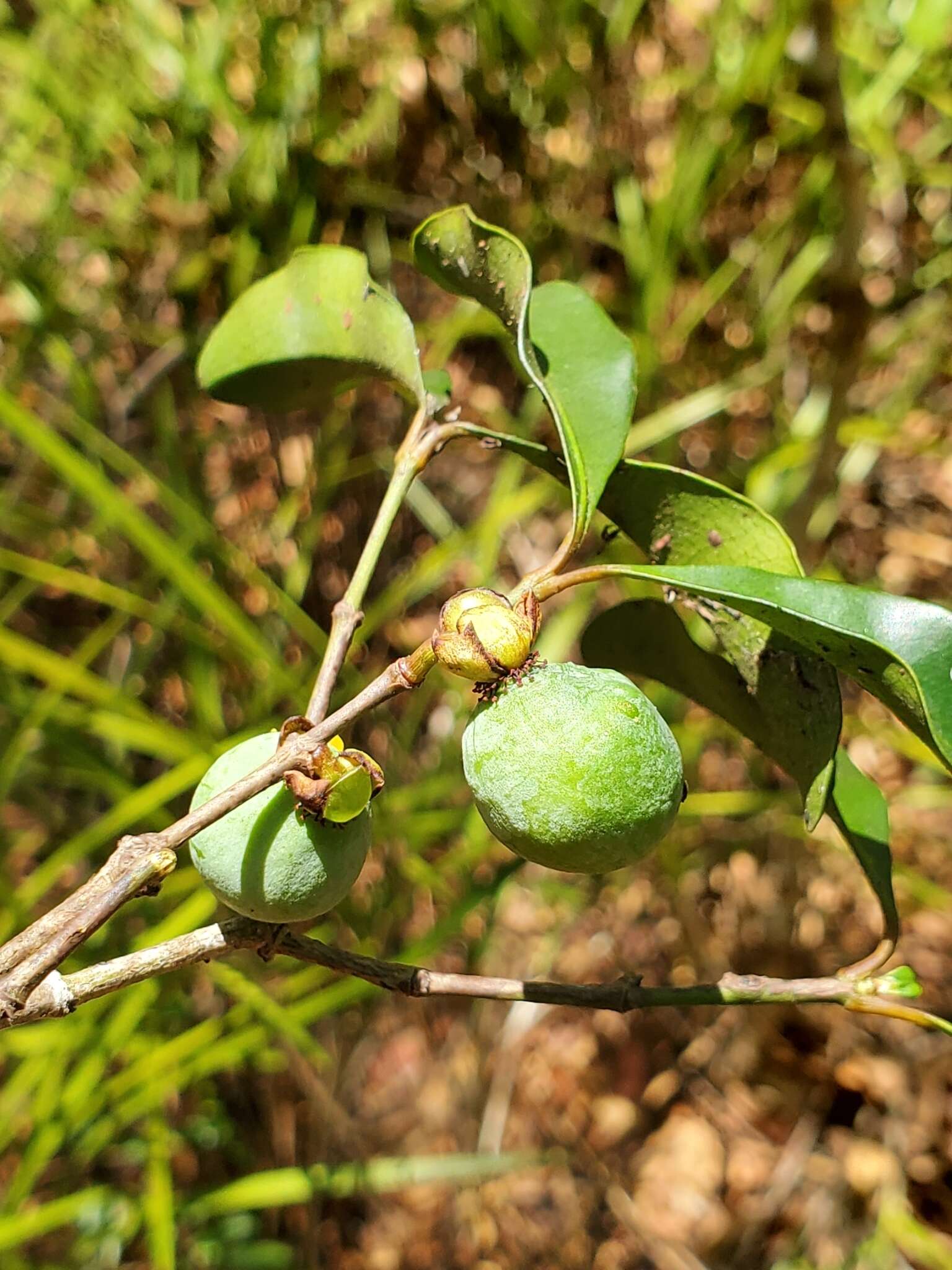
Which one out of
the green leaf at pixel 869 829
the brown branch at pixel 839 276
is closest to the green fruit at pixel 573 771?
the green leaf at pixel 869 829

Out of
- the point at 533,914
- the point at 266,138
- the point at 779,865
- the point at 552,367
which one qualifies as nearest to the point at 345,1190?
the point at 533,914

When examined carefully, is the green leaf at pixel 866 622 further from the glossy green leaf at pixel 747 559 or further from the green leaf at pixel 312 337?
the green leaf at pixel 312 337

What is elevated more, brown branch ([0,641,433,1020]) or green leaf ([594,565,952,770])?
green leaf ([594,565,952,770])

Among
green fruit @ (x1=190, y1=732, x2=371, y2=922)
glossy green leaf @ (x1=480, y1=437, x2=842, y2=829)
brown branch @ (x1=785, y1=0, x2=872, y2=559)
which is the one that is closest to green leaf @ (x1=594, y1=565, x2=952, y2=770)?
glossy green leaf @ (x1=480, y1=437, x2=842, y2=829)

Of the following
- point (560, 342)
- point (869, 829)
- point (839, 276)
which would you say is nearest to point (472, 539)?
point (839, 276)

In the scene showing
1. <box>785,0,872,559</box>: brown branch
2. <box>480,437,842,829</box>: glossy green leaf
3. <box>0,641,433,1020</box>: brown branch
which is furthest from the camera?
<box>785,0,872,559</box>: brown branch

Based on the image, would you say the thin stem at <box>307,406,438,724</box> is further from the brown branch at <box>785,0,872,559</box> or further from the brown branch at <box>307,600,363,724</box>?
the brown branch at <box>785,0,872,559</box>

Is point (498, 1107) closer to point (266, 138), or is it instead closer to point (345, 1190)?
point (345, 1190)
